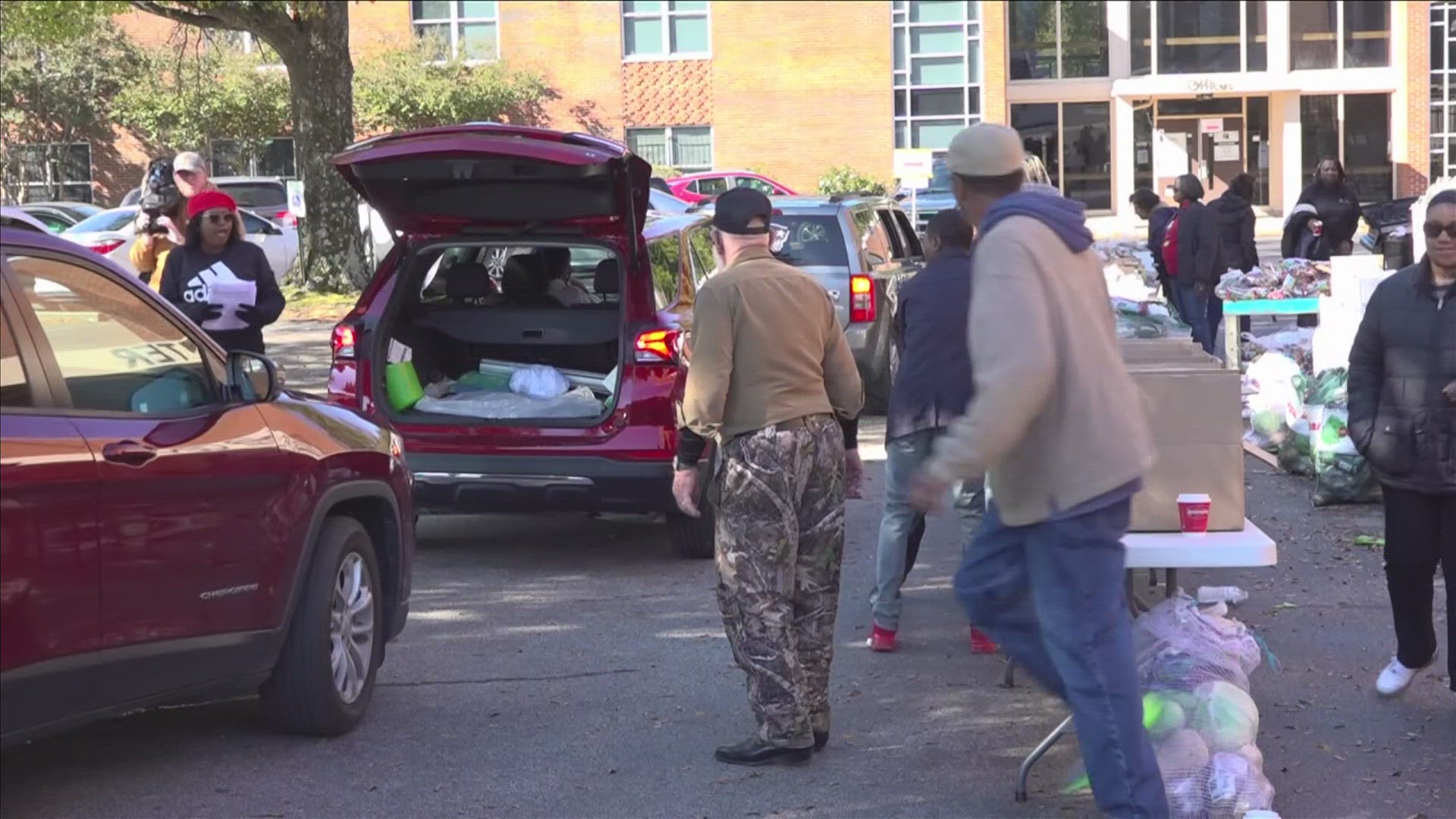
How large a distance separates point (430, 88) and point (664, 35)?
612 centimetres

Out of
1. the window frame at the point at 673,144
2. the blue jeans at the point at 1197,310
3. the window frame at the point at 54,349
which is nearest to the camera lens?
the window frame at the point at 54,349

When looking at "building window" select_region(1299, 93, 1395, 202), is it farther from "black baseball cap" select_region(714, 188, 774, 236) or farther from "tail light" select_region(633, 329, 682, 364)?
"black baseball cap" select_region(714, 188, 774, 236)

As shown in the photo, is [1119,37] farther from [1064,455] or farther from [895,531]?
[1064,455]

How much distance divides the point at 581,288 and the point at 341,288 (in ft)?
48.6

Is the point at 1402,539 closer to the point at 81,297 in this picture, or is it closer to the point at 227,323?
the point at 81,297

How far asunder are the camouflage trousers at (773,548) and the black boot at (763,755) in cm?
3

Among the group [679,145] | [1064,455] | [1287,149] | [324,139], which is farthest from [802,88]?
[1064,455]

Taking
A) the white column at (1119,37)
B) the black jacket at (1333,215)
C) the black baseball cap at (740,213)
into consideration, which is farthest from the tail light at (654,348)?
the white column at (1119,37)

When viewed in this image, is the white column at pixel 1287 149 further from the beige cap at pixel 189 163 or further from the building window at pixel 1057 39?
the beige cap at pixel 189 163

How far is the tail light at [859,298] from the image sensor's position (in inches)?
494

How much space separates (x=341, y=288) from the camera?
23484mm

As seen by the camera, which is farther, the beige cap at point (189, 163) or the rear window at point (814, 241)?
the rear window at point (814, 241)

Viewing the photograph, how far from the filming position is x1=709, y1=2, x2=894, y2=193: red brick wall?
42.8 m

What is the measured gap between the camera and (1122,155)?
43406 mm
